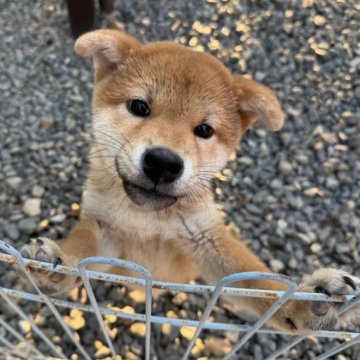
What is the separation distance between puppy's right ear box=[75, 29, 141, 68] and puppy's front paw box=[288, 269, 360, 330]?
1328 millimetres

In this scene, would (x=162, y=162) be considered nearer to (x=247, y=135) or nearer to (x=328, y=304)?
(x=328, y=304)

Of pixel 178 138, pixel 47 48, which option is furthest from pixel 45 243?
pixel 47 48

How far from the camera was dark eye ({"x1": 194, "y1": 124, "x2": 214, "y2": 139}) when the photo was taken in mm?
1886

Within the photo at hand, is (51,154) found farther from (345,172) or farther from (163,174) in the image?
(345,172)

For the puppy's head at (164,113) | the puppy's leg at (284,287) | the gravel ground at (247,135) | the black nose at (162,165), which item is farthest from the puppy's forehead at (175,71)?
the gravel ground at (247,135)

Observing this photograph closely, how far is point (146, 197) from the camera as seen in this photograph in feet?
5.70

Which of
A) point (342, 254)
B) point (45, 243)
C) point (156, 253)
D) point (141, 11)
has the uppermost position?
point (141, 11)

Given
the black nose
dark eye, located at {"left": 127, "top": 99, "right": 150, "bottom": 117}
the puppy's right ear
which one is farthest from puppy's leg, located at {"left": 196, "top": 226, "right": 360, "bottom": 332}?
the puppy's right ear

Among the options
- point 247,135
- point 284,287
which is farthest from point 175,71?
point 247,135

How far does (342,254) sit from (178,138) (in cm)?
163

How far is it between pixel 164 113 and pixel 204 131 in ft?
0.75

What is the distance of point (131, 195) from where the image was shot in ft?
5.76

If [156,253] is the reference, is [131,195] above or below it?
above

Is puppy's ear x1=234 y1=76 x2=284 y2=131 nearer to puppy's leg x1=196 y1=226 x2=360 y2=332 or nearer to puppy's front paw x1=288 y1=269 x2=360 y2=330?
puppy's leg x1=196 y1=226 x2=360 y2=332
